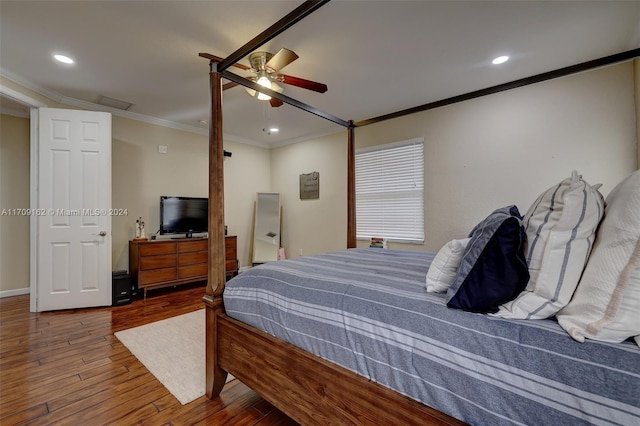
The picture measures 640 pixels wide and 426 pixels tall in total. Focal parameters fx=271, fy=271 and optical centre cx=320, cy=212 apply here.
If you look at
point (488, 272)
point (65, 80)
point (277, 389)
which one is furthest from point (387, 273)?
point (65, 80)

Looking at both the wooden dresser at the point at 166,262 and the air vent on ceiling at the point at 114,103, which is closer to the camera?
the air vent on ceiling at the point at 114,103

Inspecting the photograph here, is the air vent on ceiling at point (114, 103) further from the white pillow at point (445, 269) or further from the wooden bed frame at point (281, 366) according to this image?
the white pillow at point (445, 269)

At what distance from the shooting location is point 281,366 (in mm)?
1345

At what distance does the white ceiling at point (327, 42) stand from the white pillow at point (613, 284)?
1854mm

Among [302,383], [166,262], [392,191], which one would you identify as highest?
[392,191]

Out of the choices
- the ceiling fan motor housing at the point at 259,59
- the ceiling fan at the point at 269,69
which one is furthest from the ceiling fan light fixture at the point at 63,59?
the ceiling fan motor housing at the point at 259,59

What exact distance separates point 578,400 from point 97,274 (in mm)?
4425

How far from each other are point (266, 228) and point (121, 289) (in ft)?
8.21

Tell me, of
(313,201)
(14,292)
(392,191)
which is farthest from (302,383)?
(14,292)

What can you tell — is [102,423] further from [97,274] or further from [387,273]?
[97,274]

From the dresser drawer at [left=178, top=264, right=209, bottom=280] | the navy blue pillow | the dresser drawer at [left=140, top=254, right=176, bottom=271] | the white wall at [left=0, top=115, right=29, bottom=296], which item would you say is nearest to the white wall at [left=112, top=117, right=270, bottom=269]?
the dresser drawer at [left=140, top=254, right=176, bottom=271]

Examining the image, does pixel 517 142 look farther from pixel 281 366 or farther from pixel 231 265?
pixel 231 265

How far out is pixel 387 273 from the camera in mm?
1498

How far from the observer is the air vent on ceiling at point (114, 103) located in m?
3.54
